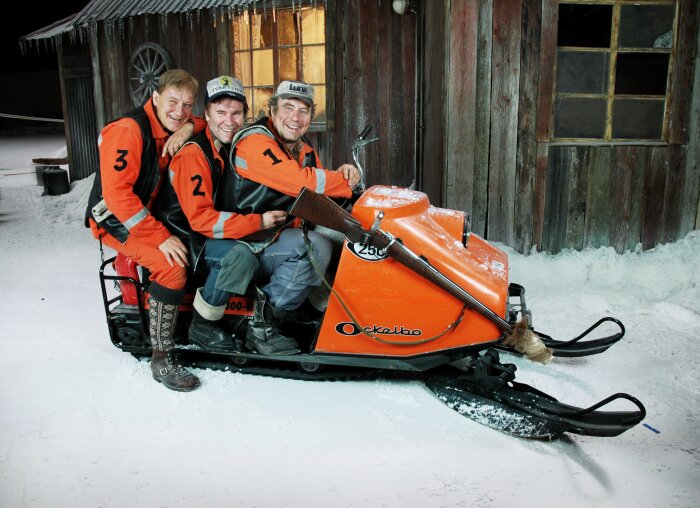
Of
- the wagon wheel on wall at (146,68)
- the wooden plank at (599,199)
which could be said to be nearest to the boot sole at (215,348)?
the wooden plank at (599,199)

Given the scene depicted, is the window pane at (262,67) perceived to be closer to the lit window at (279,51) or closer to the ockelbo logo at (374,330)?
the lit window at (279,51)

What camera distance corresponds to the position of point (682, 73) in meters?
5.28

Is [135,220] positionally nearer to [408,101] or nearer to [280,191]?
[280,191]

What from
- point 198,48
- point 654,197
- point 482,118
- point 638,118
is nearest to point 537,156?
point 482,118

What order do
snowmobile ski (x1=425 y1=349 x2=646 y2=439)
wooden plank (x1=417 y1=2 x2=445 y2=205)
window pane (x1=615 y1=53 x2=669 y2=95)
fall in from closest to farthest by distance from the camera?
1. snowmobile ski (x1=425 y1=349 x2=646 y2=439)
2. window pane (x1=615 y1=53 x2=669 y2=95)
3. wooden plank (x1=417 y1=2 x2=445 y2=205)

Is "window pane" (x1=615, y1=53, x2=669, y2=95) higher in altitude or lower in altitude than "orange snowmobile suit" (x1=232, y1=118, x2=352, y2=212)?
higher

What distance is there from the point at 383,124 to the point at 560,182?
2.21 meters

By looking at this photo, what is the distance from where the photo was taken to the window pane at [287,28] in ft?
23.6

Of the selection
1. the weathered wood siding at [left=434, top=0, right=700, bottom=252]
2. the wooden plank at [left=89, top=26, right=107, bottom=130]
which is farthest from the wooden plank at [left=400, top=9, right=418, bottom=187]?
the wooden plank at [left=89, top=26, right=107, bottom=130]

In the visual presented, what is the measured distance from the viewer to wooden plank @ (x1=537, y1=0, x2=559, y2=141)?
514cm

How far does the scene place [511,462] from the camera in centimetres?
268

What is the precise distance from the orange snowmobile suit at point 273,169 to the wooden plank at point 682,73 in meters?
3.61

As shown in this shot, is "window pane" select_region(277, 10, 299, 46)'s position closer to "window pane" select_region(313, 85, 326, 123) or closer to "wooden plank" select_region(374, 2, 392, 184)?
"window pane" select_region(313, 85, 326, 123)

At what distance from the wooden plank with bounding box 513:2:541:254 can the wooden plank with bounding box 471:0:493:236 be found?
0.27m
